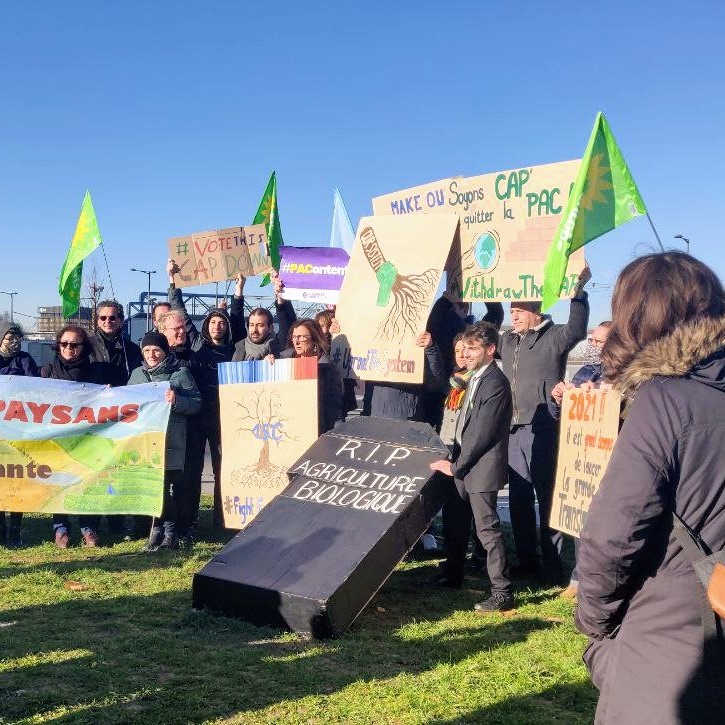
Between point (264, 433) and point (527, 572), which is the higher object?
point (264, 433)

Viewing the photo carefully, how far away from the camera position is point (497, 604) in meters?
5.39

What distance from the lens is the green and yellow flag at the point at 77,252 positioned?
830 centimetres

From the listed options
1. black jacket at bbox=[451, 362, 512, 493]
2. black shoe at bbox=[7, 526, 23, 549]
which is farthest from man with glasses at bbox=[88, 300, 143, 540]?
black jacket at bbox=[451, 362, 512, 493]

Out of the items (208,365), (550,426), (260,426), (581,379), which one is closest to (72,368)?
(208,365)

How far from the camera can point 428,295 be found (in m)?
6.07

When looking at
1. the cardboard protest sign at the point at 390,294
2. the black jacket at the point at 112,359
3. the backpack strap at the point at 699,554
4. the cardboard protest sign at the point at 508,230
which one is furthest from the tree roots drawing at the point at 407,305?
the backpack strap at the point at 699,554

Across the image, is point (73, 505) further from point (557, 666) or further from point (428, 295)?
point (557, 666)

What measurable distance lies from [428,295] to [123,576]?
3.16 metres

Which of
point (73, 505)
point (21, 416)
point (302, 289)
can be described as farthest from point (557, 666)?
point (302, 289)

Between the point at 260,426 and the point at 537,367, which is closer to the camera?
the point at 537,367

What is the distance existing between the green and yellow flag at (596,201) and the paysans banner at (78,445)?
3.52 meters

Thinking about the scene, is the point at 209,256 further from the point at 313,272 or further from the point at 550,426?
the point at 550,426

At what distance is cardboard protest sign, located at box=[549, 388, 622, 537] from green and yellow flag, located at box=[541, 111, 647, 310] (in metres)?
0.73

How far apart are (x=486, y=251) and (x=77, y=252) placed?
4526mm
